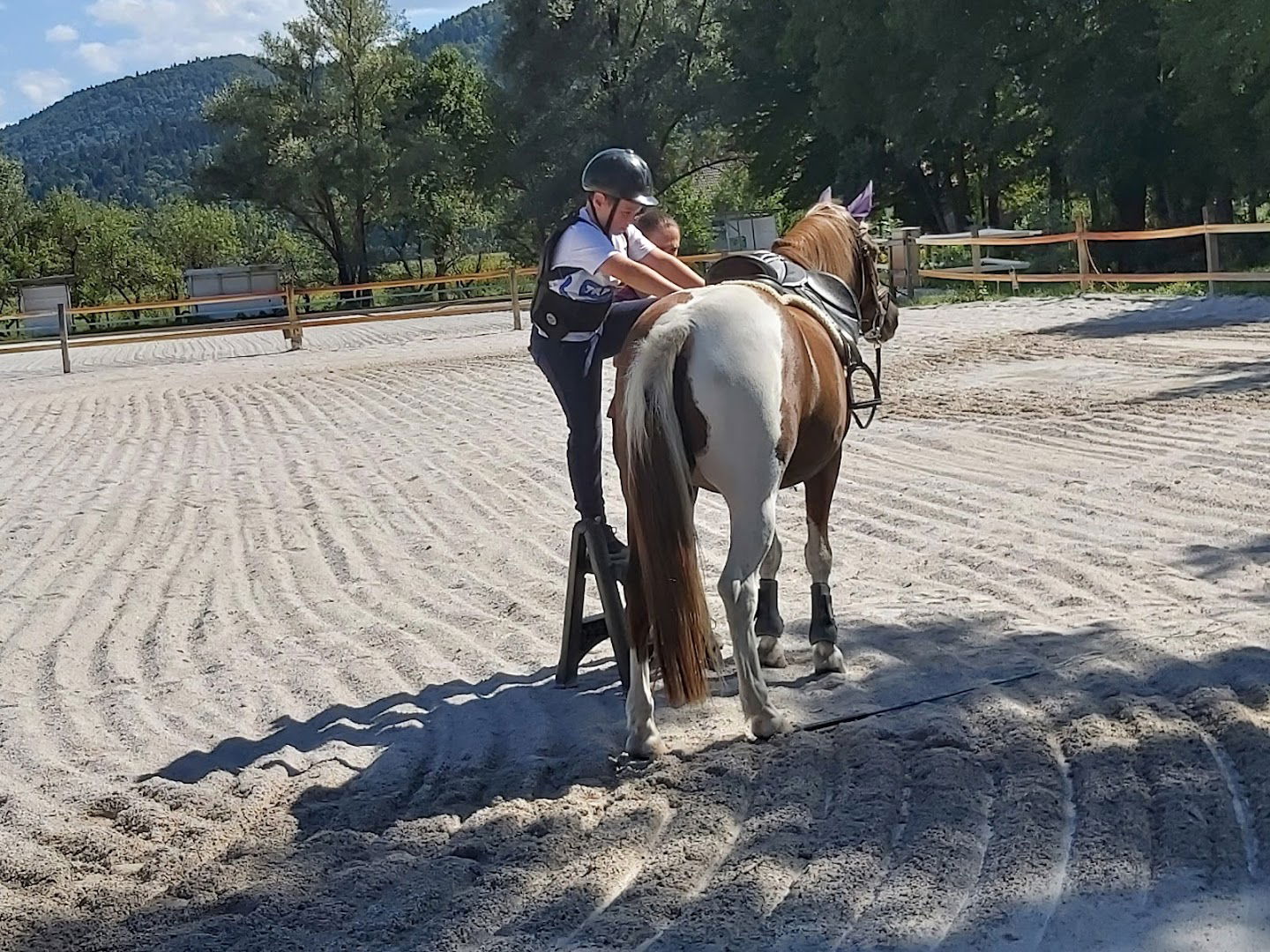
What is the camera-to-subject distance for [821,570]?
5.00 m

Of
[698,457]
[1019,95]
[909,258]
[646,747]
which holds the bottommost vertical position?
[646,747]

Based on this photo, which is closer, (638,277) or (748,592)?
(748,592)


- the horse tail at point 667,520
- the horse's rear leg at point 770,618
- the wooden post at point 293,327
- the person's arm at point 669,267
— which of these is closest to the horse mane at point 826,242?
the person's arm at point 669,267

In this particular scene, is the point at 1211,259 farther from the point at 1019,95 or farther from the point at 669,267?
the point at 669,267

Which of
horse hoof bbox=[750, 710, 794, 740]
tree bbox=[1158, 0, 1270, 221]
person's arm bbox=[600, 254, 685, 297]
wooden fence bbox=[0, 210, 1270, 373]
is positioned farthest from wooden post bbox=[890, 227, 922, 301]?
horse hoof bbox=[750, 710, 794, 740]

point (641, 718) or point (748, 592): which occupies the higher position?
point (748, 592)

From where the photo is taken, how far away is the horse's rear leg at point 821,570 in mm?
4773

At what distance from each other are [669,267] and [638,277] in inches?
11.2

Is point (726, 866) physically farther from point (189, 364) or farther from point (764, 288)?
point (189, 364)

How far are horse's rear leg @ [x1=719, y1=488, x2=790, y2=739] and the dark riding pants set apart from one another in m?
0.82

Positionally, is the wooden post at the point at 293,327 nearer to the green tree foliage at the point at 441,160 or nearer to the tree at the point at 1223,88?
the tree at the point at 1223,88

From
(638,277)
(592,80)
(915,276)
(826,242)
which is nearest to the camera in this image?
(638,277)

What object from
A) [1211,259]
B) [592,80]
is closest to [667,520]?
[1211,259]

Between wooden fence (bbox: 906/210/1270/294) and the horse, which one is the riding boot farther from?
wooden fence (bbox: 906/210/1270/294)
